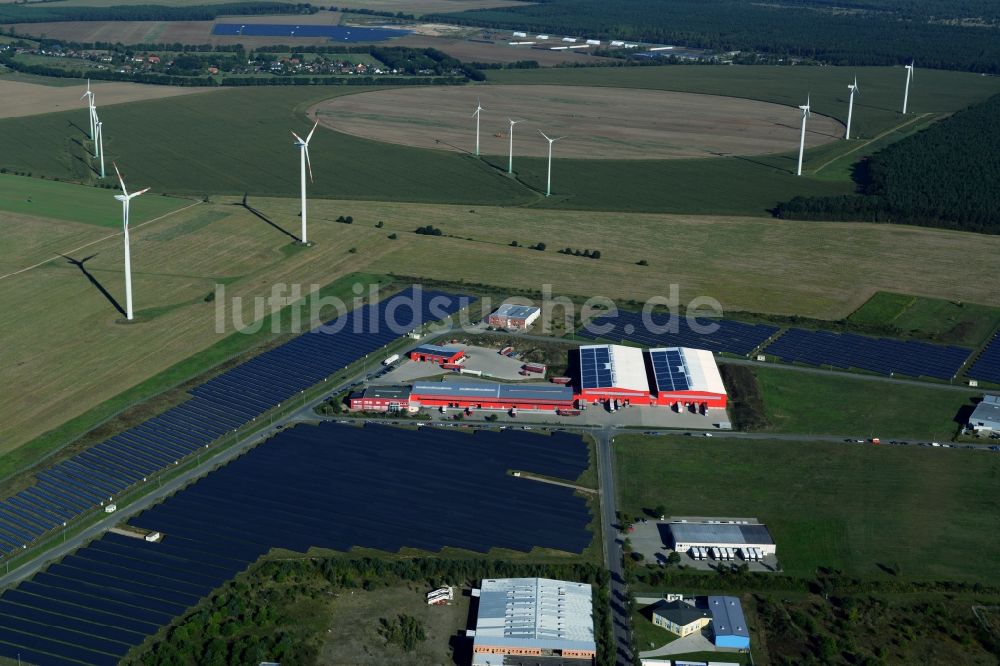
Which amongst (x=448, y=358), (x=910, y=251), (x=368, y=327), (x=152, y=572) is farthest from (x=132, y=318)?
(x=910, y=251)

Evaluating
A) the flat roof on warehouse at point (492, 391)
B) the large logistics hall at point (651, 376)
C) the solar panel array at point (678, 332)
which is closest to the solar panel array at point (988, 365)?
the solar panel array at point (678, 332)

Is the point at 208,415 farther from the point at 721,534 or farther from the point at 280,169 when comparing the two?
the point at 280,169

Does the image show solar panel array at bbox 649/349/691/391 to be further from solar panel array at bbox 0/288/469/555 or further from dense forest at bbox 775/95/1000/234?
dense forest at bbox 775/95/1000/234

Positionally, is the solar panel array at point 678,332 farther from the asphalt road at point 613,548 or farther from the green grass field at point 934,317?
the asphalt road at point 613,548

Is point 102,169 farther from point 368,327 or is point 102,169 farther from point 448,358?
point 448,358

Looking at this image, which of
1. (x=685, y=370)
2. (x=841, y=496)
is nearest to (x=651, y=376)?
(x=685, y=370)
